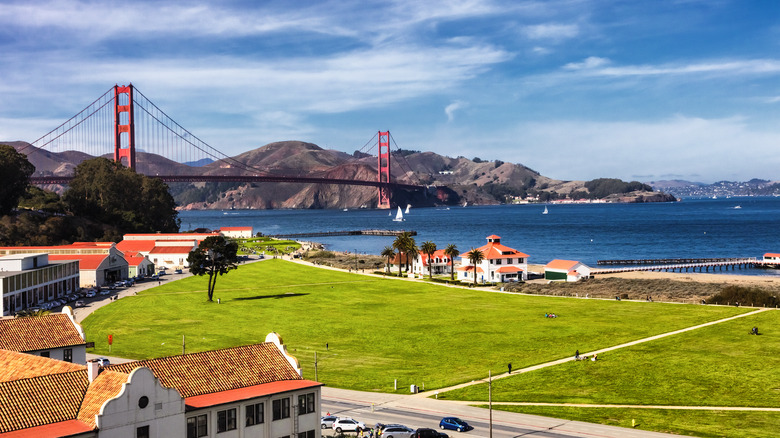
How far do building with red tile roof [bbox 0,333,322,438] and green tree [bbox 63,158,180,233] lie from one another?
13511 centimetres

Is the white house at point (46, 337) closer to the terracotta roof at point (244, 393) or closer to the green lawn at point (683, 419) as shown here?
the terracotta roof at point (244, 393)

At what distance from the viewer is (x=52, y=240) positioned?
138 metres

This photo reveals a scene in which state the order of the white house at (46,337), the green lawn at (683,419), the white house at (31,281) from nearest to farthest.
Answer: the green lawn at (683,419), the white house at (46,337), the white house at (31,281)

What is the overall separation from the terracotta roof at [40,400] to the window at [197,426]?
4514mm

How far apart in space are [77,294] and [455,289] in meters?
50.3

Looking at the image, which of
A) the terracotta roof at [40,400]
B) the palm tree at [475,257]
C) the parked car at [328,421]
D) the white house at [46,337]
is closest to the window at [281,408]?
the parked car at [328,421]

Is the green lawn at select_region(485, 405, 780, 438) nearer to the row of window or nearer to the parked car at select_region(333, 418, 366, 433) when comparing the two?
the parked car at select_region(333, 418, 366, 433)

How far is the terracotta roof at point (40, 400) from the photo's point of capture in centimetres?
2809

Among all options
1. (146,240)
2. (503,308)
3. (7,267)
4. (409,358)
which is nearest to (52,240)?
(146,240)

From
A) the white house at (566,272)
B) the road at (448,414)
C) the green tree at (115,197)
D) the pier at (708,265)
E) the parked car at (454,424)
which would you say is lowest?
the road at (448,414)

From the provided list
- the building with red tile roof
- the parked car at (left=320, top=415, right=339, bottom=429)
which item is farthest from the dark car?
the building with red tile roof

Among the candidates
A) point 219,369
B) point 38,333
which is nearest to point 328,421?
point 219,369

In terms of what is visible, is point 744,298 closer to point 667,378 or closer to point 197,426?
point 667,378

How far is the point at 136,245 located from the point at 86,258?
32.1 meters
